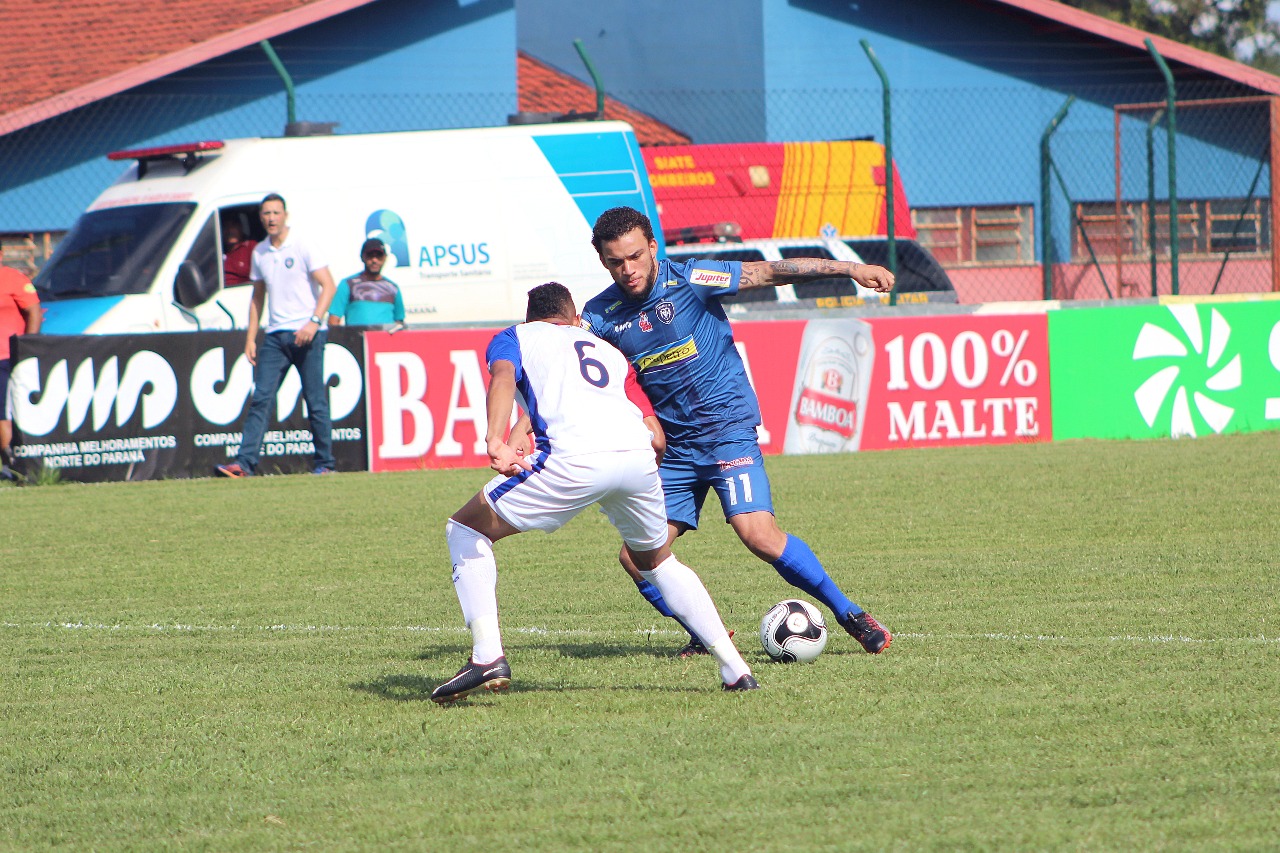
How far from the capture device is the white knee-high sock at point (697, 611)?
19.0ft

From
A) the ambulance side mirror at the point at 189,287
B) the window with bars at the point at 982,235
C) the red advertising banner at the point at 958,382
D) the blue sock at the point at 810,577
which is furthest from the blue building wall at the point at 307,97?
the blue sock at the point at 810,577

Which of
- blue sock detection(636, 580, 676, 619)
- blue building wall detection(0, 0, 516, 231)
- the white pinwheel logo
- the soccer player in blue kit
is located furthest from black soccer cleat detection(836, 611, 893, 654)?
blue building wall detection(0, 0, 516, 231)

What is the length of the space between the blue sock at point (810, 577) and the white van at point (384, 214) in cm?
896

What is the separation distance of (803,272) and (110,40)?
74.8 ft

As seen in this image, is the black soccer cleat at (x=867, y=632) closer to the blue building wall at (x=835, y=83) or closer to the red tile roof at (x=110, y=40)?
the red tile roof at (x=110, y=40)

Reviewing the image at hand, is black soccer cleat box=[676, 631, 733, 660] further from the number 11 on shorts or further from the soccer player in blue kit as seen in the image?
the number 11 on shorts

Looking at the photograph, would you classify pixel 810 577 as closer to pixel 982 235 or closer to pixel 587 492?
pixel 587 492

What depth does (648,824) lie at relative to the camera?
14.0 ft

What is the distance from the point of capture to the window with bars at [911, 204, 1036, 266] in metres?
29.7

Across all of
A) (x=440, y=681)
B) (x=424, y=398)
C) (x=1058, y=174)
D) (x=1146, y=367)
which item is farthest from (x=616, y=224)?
(x=1058, y=174)

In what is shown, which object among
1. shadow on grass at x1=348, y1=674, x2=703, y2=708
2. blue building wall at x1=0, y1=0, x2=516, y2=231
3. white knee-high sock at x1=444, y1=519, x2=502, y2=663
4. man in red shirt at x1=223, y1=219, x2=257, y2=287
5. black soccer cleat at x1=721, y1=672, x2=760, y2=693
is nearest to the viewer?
white knee-high sock at x1=444, y1=519, x2=502, y2=663

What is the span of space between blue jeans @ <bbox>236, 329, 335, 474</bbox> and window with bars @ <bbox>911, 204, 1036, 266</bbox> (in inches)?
696

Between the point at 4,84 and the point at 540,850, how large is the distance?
79.1 ft

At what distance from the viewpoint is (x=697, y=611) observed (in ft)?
19.0
